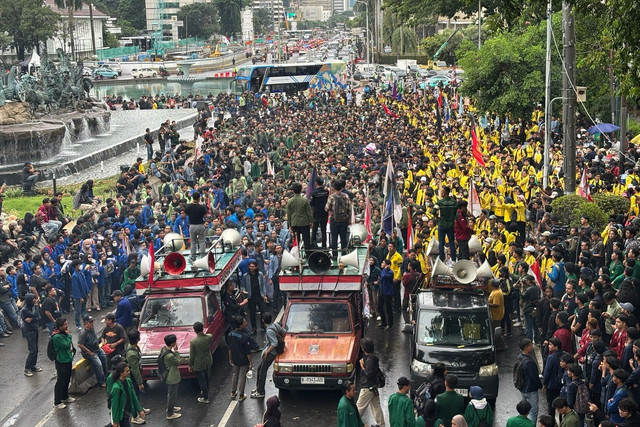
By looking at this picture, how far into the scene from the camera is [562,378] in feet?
41.3

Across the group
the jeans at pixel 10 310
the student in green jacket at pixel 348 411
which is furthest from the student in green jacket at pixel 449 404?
the jeans at pixel 10 310

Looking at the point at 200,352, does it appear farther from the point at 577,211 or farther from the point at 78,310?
the point at 577,211

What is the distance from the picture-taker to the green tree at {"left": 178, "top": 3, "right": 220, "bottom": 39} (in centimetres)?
17500

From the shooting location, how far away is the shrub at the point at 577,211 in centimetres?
2045

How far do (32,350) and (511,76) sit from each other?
22662 millimetres

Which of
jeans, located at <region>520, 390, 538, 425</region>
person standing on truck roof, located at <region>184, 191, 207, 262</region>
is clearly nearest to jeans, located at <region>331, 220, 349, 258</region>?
person standing on truck roof, located at <region>184, 191, 207, 262</region>

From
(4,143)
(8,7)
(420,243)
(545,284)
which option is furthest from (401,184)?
(8,7)

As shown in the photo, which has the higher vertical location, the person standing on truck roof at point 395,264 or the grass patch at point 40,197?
the person standing on truck roof at point 395,264

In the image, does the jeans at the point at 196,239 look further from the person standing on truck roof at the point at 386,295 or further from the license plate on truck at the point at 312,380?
Answer: the license plate on truck at the point at 312,380

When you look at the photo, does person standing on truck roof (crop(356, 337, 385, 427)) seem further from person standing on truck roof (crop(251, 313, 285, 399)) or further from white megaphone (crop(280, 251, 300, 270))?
white megaphone (crop(280, 251, 300, 270))

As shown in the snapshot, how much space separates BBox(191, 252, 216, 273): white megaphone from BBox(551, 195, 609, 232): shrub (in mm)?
8176

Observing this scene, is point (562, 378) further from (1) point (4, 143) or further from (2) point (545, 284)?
(1) point (4, 143)

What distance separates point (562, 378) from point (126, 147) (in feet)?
125

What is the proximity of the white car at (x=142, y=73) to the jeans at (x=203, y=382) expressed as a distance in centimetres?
10253
